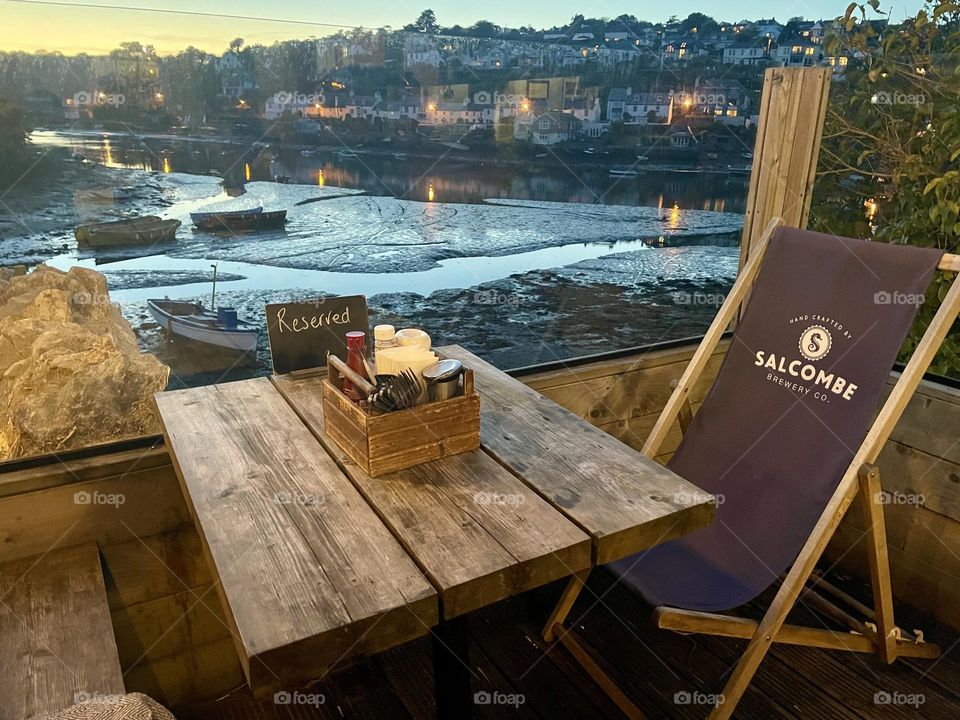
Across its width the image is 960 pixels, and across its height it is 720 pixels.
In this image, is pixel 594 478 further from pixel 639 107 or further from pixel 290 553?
pixel 639 107

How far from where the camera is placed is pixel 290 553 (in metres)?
1.01

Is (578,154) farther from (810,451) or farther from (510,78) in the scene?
(810,451)

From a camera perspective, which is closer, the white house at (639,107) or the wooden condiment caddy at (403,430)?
the wooden condiment caddy at (403,430)

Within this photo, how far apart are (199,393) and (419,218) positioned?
2.87 feet

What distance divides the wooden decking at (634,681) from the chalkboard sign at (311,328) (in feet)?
2.84

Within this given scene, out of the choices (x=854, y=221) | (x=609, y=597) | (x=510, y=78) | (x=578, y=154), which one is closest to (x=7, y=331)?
(x=510, y=78)

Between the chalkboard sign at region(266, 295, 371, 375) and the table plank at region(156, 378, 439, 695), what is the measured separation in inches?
10.7

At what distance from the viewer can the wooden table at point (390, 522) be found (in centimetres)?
89

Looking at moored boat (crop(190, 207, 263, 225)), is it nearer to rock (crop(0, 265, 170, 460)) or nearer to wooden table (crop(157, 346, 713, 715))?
rock (crop(0, 265, 170, 460))

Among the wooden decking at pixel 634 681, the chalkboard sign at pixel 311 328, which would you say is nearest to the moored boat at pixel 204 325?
the chalkboard sign at pixel 311 328

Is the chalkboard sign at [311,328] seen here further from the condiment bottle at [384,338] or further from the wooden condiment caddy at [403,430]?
the wooden condiment caddy at [403,430]

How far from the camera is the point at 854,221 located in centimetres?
263

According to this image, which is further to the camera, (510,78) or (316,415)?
(510,78)

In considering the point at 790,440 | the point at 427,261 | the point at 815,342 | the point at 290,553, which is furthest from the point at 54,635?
the point at 815,342
